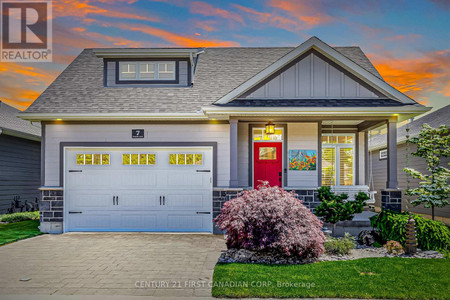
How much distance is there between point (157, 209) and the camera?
10195 mm

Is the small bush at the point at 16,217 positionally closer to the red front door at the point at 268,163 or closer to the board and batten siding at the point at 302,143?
the red front door at the point at 268,163

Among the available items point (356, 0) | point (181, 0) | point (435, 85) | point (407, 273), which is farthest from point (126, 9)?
point (435, 85)

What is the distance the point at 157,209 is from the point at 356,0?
9323 mm

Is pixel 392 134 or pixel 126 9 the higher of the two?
pixel 126 9

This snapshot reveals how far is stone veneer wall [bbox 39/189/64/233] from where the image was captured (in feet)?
33.1

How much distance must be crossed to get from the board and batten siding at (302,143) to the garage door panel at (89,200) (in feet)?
18.3

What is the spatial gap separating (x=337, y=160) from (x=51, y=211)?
933cm

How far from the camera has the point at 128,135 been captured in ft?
33.8

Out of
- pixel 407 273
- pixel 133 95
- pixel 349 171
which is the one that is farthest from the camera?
pixel 349 171

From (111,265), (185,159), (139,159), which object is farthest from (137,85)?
(111,265)

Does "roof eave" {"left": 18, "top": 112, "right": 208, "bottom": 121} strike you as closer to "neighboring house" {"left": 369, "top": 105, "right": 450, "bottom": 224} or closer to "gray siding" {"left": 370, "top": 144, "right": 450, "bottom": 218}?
"neighboring house" {"left": 369, "top": 105, "right": 450, "bottom": 224}

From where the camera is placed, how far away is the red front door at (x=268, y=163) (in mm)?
10758

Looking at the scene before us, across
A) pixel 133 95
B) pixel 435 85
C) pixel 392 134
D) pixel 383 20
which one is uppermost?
pixel 383 20

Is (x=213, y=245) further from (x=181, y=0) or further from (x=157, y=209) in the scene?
(x=181, y=0)
